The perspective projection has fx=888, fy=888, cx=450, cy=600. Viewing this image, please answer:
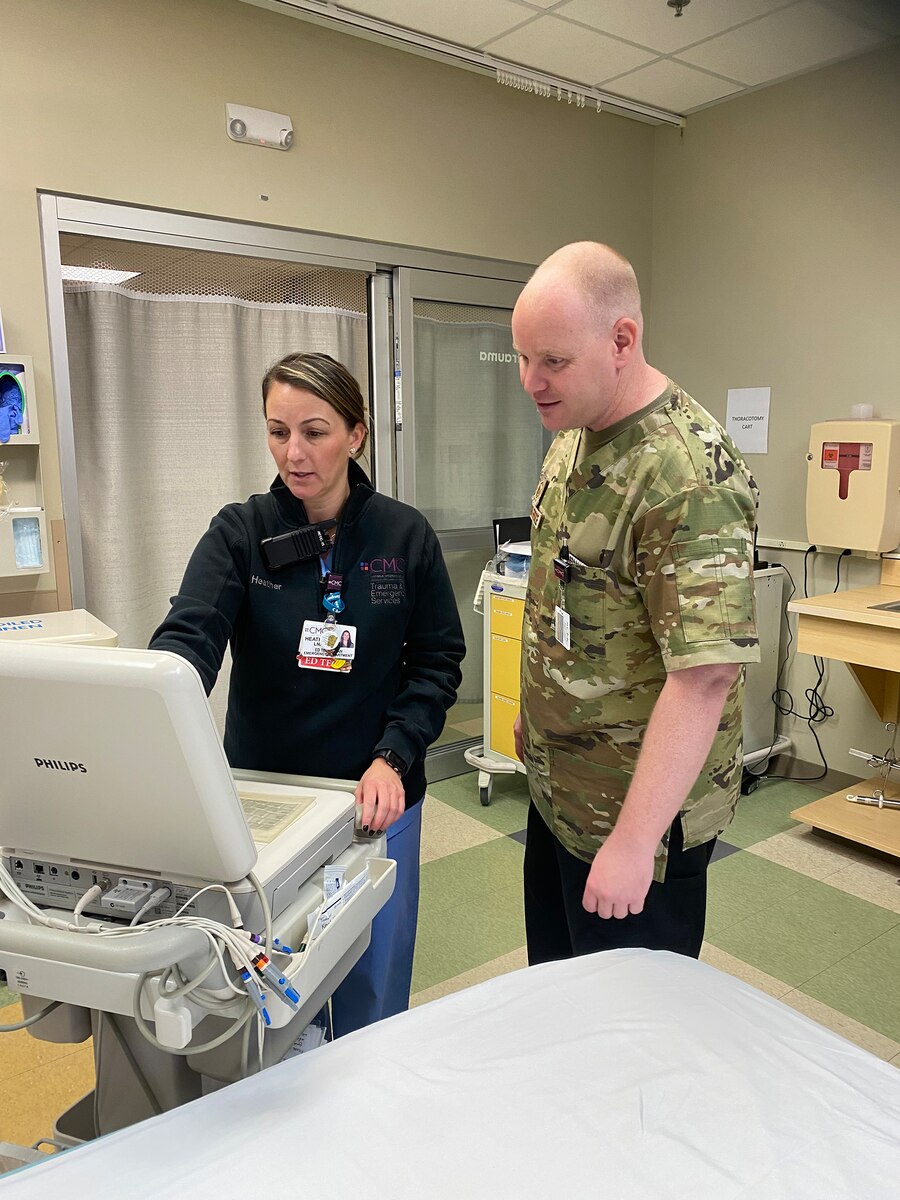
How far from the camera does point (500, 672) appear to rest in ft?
11.3

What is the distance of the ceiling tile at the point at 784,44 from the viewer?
2.86 metres

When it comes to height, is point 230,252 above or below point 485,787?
above

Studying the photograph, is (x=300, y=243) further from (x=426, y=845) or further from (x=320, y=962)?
(x=320, y=962)

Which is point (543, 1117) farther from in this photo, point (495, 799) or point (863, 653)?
point (495, 799)

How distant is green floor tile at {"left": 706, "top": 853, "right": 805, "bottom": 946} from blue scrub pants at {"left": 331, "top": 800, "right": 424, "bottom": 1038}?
130 cm

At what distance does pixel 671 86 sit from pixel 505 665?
2323 mm

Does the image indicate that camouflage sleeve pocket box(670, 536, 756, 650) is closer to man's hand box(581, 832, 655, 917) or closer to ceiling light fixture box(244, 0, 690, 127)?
man's hand box(581, 832, 655, 917)

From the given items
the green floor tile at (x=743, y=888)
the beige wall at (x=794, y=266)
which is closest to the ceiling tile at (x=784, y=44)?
the beige wall at (x=794, y=266)

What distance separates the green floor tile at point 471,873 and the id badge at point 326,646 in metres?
1.47

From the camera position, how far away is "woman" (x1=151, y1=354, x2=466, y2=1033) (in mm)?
1432

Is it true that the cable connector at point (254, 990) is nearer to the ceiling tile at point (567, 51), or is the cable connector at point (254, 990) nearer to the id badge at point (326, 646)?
the id badge at point (326, 646)

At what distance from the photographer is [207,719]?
0.84 meters

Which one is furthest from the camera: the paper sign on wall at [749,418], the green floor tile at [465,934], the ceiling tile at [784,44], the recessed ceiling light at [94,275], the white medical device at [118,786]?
the paper sign on wall at [749,418]

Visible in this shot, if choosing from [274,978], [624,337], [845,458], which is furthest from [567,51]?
[274,978]
